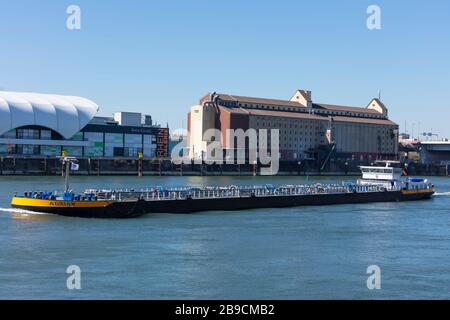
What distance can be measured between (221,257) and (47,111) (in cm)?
9676

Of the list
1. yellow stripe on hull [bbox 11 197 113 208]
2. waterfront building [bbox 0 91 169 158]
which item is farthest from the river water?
waterfront building [bbox 0 91 169 158]

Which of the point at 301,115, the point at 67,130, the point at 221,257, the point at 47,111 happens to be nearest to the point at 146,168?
the point at 67,130

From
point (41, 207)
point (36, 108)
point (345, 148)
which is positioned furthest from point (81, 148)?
point (41, 207)

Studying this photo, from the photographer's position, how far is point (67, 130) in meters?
124

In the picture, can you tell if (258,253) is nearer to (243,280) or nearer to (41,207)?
(243,280)

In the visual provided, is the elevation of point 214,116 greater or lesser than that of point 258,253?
greater

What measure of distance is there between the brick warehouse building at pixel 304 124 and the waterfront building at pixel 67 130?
1153cm

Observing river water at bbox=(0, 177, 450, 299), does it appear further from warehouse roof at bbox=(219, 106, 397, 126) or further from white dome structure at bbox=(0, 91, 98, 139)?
warehouse roof at bbox=(219, 106, 397, 126)

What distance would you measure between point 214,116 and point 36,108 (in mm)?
37681

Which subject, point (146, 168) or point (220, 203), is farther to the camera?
point (146, 168)

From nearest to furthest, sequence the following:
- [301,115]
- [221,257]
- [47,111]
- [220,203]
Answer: [221,257] < [220,203] < [47,111] < [301,115]

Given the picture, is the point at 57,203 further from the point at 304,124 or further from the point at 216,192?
the point at 304,124

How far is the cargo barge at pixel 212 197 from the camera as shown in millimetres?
44156
